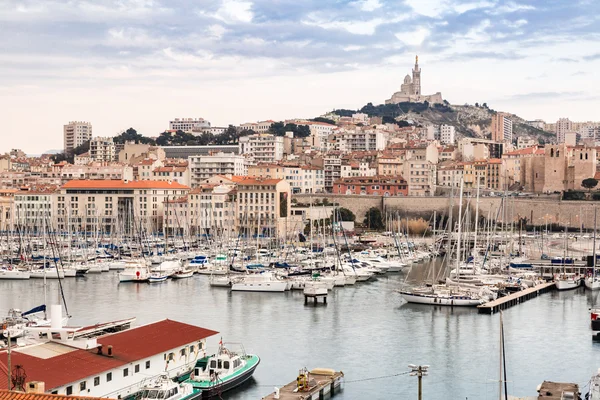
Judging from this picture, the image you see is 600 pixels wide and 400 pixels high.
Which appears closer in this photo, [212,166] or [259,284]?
[259,284]

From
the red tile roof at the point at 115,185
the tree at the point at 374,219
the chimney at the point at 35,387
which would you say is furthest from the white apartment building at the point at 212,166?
the chimney at the point at 35,387

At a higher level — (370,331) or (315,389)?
(315,389)

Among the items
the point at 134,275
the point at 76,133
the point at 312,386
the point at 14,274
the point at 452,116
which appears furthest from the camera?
the point at 452,116

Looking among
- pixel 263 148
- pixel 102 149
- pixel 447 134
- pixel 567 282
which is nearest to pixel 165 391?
pixel 567 282

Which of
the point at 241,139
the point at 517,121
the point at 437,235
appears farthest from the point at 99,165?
the point at 517,121

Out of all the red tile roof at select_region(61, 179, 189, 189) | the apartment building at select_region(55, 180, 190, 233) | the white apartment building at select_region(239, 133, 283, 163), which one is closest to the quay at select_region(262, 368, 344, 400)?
the apartment building at select_region(55, 180, 190, 233)

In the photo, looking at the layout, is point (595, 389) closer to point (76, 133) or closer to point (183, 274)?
point (183, 274)
